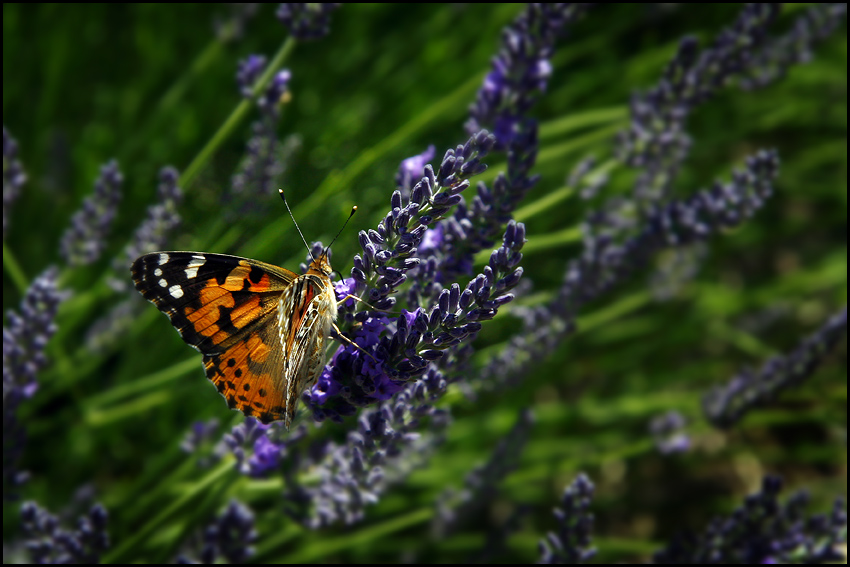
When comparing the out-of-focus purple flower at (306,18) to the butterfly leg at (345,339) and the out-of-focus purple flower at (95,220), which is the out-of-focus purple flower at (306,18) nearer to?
the out-of-focus purple flower at (95,220)

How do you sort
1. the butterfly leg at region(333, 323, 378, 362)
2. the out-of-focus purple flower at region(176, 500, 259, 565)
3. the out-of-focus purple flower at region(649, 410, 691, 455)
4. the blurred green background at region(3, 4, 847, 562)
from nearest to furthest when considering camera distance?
the butterfly leg at region(333, 323, 378, 362) → the out-of-focus purple flower at region(176, 500, 259, 565) → the blurred green background at region(3, 4, 847, 562) → the out-of-focus purple flower at region(649, 410, 691, 455)

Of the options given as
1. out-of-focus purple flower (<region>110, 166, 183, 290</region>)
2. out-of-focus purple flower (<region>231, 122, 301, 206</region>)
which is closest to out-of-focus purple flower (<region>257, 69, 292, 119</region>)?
out-of-focus purple flower (<region>231, 122, 301, 206</region>)

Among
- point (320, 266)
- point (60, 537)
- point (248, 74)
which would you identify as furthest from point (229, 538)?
point (248, 74)

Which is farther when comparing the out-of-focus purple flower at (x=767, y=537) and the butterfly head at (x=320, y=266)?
the out-of-focus purple flower at (x=767, y=537)

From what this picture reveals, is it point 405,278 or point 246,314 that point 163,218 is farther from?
point 405,278

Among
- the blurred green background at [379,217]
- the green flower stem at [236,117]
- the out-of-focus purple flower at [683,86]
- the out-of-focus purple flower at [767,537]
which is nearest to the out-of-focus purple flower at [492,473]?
the blurred green background at [379,217]

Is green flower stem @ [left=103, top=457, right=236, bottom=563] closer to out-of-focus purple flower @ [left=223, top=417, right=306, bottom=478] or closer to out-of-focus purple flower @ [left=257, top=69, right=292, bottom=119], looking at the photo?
out-of-focus purple flower @ [left=223, top=417, right=306, bottom=478]
